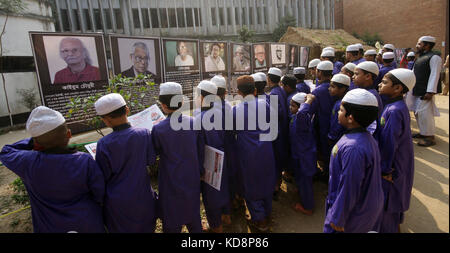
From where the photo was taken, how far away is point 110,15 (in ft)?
78.1

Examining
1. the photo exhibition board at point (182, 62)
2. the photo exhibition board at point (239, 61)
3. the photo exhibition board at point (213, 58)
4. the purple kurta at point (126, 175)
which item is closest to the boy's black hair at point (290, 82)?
the purple kurta at point (126, 175)

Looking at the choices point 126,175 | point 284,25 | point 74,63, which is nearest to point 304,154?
point 126,175

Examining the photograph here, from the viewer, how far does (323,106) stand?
354cm

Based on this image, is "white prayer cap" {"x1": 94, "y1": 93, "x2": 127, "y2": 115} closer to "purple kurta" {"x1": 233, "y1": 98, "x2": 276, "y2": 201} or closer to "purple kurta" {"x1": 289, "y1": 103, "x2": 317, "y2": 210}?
"purple kurta" {"x1": 233, "y1": 98, "x2": 276, "y2": 201}

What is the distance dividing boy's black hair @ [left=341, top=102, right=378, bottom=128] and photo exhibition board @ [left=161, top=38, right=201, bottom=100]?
223 inches

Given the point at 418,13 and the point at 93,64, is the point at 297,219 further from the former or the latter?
the point at 418,13

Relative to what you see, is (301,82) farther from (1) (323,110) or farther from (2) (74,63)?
(2) (74,63)

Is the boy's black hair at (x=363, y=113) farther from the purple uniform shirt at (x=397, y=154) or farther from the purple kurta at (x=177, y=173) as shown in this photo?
the purple kurta at (x=177, y=173)

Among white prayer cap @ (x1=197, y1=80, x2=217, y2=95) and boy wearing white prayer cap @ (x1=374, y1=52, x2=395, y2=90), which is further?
boy wearing white prayer cap @ (x1=374, y1=52, x2=395, y2=90)

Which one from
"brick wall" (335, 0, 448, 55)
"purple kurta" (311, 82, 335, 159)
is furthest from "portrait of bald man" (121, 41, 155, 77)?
"brick wall" (335, 0, 448, 55)

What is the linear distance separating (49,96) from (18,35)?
6301 mm

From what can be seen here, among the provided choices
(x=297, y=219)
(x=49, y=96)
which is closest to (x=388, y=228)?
(x=297, y=219)

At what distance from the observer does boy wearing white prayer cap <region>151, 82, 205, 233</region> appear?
2.21m

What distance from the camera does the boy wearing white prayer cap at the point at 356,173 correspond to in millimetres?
1691
